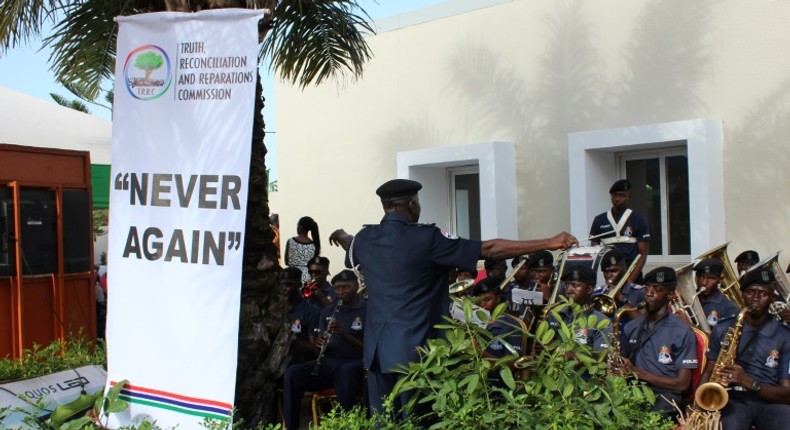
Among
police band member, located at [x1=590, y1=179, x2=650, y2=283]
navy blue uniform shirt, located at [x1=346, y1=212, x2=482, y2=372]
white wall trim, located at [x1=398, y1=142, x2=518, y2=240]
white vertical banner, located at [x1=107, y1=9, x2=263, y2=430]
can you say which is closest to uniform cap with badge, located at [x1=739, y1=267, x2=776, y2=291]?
navy blue uniform shirt, located at [x1=346, y1=212, x2=482, y2=372]

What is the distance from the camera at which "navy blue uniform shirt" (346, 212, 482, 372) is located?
15.6 feet

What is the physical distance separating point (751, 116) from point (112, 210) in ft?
22.0

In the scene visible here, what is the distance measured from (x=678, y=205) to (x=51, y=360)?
6.97 meters

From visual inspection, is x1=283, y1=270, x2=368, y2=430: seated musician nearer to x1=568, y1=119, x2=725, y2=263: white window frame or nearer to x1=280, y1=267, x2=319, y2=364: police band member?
x1=280, y1=267, x2=319, y2=364: police band member

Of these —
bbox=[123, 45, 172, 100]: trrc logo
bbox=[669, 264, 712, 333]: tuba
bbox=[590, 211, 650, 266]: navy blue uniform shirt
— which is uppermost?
bbox=[123, 45, 172, 100]: trrc logo

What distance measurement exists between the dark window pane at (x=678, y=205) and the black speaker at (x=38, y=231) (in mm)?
6754

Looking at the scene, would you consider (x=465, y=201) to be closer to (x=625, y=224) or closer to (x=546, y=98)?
(x=546, y=98)

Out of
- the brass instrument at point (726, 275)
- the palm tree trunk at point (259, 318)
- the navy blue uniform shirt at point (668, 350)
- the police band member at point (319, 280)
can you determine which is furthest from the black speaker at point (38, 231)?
the brass instrument at point (726, 275)

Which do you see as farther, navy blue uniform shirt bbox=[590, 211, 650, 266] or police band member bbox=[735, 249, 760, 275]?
navy blue uniform shirt bbox=[590, 211, 650, 266]

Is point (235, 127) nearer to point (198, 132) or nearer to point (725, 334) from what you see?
point (198, 132)

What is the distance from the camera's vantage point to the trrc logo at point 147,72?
529cm

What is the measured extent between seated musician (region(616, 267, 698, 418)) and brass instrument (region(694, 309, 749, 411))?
0.54 feet

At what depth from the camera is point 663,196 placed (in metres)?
10.3

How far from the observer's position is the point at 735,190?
30.5 ft
